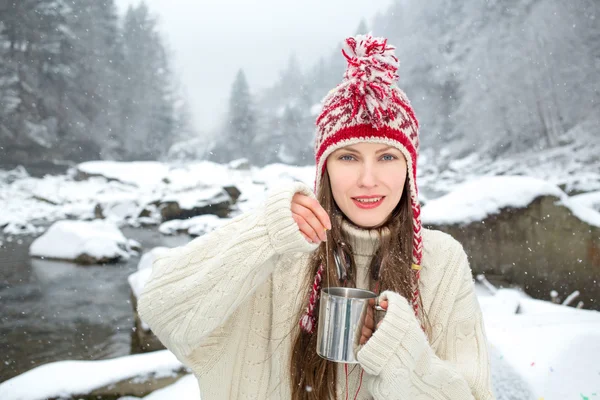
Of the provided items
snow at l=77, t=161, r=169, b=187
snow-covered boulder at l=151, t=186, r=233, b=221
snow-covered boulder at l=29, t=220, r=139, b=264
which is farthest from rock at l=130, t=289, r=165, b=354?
snow at l=77, t=161, r=169, b=187

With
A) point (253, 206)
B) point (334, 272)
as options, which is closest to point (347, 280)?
point (334, 272)

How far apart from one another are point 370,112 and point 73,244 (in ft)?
24.9

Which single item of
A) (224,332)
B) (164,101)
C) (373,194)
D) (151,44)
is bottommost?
(224,332)

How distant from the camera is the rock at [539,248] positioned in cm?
399

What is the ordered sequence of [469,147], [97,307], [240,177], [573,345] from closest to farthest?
[573,345] < [97,307] < [469,147] < [240,177]

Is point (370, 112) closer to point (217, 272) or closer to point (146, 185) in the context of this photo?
point (217, 272)

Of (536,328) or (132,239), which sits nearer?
(536,328)

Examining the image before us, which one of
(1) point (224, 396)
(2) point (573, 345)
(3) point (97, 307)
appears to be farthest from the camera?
(3) point (97, 307)

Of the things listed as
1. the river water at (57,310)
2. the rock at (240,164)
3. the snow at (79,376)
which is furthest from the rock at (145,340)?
the rock at (240,164)

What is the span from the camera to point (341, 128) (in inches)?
40.3

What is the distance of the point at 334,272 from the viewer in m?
1.01

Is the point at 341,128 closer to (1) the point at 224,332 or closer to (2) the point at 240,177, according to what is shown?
(1) the point at 224,332

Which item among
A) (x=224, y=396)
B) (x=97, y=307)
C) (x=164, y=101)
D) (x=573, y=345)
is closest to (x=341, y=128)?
(x=224, y=396)

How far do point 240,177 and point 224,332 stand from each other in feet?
33.0
